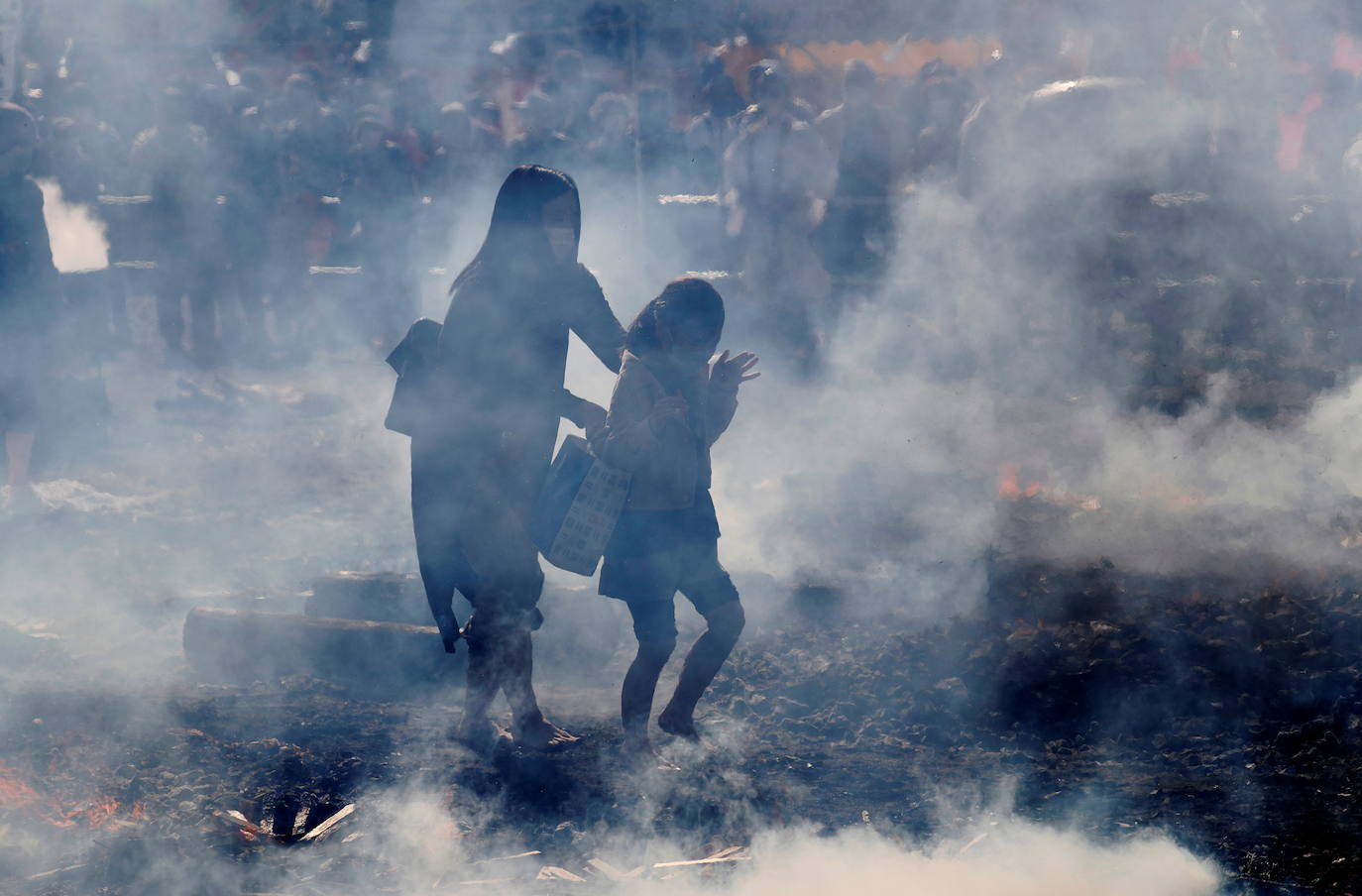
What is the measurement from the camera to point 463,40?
43.5ft

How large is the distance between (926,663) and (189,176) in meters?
8.70

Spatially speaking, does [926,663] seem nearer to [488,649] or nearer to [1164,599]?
[1164,599]

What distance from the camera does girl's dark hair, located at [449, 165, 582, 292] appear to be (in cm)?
389

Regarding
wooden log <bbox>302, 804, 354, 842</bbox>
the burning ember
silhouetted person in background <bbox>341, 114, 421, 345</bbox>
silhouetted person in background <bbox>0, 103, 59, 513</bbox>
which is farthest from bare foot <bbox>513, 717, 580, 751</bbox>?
silhouetted person in background <bbox>341, 114, 421, 345</bbox>

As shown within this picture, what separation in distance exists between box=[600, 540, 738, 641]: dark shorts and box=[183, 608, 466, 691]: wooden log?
1.55m

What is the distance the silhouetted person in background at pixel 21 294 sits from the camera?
7.48 m

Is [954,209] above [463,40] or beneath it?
beneath

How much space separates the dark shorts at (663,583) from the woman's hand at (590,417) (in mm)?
419

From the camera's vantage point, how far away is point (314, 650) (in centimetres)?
520

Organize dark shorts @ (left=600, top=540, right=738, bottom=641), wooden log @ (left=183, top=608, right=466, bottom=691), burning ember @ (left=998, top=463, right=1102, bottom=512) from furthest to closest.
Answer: burning ember @ (left=998, top=463, right=1102, bottom=512)
wooden log @ (left=183, top=608, right=466, bottom=691)
dark shorts @ (left=600, top=540, right=738, bottom=641)

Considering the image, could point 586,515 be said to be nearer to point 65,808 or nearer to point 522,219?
point 522,219

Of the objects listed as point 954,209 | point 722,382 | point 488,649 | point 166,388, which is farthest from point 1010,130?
point 166,388

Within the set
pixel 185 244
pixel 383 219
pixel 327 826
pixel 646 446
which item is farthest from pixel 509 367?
pixel 185 244

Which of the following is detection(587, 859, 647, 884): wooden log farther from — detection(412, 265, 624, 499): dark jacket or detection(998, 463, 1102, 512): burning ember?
detection(998, 463, 1102, 512): burning ember
